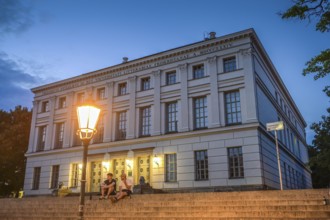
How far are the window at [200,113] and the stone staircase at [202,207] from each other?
36.9 ft

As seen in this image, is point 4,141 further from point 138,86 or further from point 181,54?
point 181,54

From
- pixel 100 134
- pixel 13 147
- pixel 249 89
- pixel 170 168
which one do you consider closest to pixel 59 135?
pixel 100 134

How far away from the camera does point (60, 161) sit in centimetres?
3312

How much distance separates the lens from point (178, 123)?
2788cm

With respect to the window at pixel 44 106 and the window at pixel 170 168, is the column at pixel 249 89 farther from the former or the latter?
the window at pixel 44 106

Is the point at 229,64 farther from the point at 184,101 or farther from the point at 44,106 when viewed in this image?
the point at 44,106

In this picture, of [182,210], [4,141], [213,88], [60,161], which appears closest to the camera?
[182,210]

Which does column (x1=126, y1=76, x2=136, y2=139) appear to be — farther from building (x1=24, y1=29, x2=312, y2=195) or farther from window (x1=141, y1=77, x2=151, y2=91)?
window (x1=141, y1=77, x2=151, y2=91)

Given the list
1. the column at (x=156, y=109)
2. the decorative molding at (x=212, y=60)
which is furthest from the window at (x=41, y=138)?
the decorative molding at (x=212, y=60)

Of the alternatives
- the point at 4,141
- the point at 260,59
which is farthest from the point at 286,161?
the point at 4,141

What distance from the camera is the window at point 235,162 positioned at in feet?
79.5

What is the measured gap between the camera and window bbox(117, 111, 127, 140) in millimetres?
30994

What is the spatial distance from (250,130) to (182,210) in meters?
11.7

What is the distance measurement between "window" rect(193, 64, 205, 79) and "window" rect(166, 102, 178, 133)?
2.95 metres
